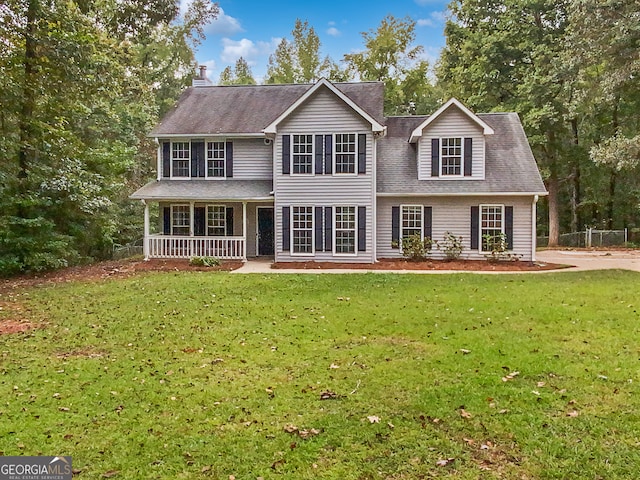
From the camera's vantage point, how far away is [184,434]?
4336 mm

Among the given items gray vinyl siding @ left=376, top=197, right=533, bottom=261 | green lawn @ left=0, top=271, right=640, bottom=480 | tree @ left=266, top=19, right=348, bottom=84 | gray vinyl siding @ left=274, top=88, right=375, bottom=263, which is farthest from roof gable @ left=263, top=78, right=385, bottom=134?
tree @ left=266, top=19, right=348, bottom=84

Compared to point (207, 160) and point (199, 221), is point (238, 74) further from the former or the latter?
point (199, 221)

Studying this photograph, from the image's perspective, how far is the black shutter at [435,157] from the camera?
1808cm

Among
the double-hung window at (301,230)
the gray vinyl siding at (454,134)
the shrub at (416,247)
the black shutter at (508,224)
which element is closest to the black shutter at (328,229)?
the double-hung window at (301,230)

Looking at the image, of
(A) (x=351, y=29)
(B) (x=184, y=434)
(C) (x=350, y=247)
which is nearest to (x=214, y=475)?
(B) (x=184, y=434)

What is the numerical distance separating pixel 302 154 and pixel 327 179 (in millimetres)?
1306

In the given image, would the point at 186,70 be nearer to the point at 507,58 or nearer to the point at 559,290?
the point at 507,58

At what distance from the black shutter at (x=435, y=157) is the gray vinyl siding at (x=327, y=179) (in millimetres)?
2511

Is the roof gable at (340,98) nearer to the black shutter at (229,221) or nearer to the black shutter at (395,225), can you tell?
the black shutter at (395,225)

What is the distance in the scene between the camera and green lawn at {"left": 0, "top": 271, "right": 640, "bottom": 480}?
3.90 metres

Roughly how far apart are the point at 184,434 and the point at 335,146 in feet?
46.2

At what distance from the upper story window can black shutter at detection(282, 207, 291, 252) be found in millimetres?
1480

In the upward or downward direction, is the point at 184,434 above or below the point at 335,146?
below

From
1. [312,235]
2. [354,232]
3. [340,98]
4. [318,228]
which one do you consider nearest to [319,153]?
[340,98]
